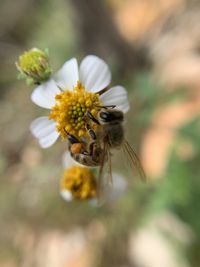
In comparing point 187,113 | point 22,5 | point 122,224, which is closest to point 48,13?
point 22,5

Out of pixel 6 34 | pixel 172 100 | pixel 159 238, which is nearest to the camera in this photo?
pixel 172 100

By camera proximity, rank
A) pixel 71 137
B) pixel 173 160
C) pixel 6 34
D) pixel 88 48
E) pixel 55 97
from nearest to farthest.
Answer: pixel 71 137
pixel 55 97
pixel 173 160
pixel 88 48
pixel 6 34

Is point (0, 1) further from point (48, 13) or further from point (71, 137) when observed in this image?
point (71, 137)

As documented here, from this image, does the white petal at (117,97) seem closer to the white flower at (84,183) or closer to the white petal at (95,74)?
the white petal at (95,74)

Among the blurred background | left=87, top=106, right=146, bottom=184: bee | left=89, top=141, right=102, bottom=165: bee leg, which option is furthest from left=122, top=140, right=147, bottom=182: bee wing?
the blurred background

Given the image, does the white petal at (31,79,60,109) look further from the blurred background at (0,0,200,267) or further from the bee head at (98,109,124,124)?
the blurred background at (0,0,200,267)

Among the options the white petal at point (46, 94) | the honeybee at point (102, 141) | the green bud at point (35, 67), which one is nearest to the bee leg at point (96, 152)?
the honeybee at point (102, 141)

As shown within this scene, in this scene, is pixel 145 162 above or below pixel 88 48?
below
